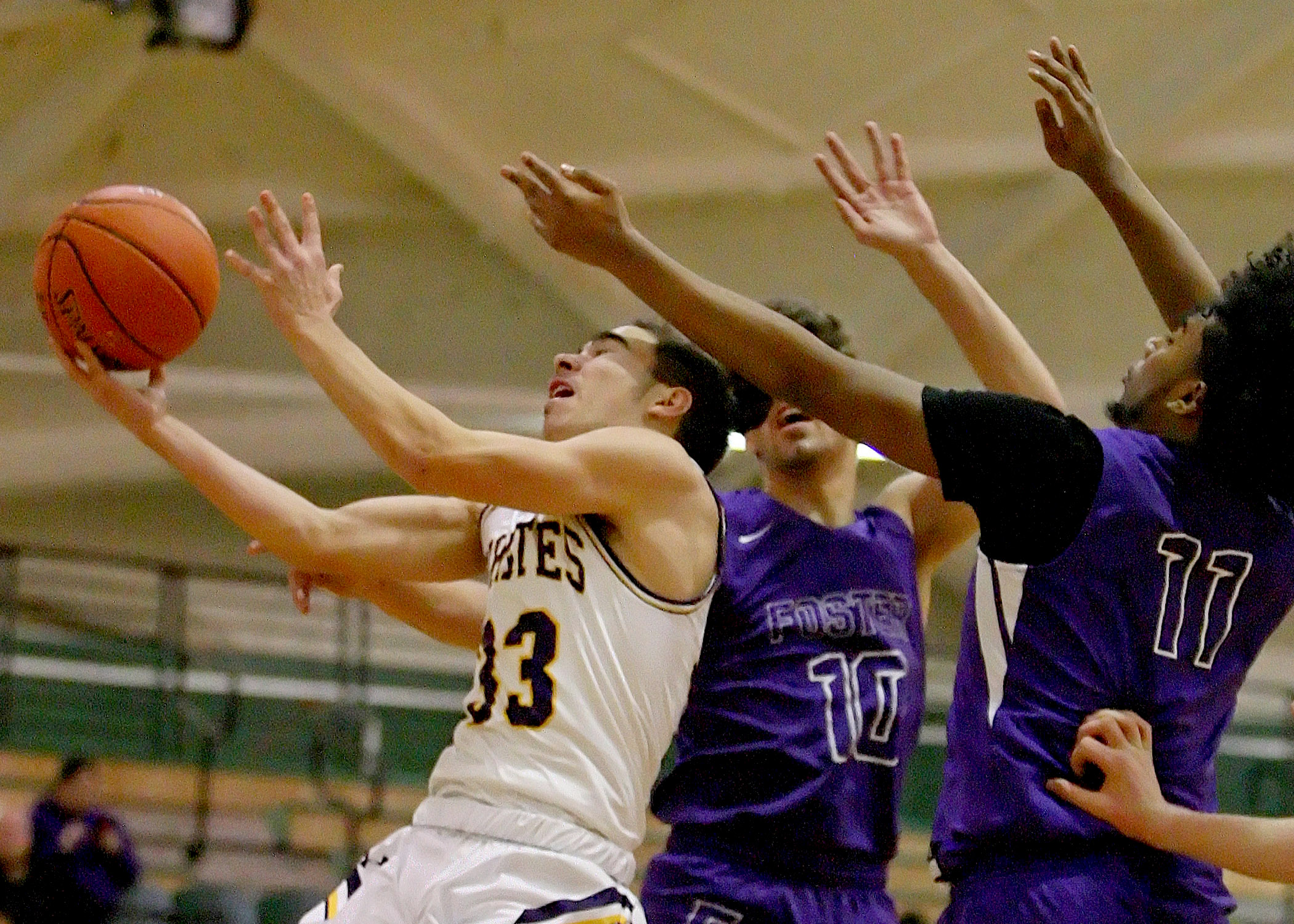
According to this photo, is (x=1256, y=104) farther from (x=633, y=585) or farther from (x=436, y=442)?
(x=436, y=442)

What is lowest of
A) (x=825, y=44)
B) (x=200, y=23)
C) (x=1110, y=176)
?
(x=1110, y=176)

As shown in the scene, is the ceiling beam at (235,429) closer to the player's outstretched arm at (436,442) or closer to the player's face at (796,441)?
the player's face at (796,441)


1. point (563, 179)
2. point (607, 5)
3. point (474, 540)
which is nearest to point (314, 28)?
point (607, 5)

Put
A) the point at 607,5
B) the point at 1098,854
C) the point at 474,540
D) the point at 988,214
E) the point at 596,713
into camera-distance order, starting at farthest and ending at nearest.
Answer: the point at 988,214 → the point at 607,5 → the point at 474,540 → the point at 596,713 → the point at 1098,854

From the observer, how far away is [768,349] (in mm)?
2621

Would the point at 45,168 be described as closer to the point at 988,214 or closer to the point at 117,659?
the point at 117,659

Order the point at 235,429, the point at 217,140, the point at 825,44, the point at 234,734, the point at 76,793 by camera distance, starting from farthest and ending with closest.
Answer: the point at 234,734 < the point at 235,429 < the point at 217,140 < the point at 825,44 < the point at 76,793

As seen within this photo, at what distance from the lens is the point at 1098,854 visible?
2750mm

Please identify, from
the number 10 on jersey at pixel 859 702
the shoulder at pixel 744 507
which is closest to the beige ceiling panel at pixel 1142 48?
the shoulder at pixel 744 507

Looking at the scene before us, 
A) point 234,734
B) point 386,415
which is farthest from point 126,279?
point 234,734

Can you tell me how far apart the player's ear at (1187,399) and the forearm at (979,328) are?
1.03ft

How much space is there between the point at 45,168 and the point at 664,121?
3461mm

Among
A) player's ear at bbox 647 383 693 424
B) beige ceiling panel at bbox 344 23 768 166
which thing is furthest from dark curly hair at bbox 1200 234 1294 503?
beige ceiling panel at bbox 344 23 768 166

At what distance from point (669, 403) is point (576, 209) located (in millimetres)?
886
